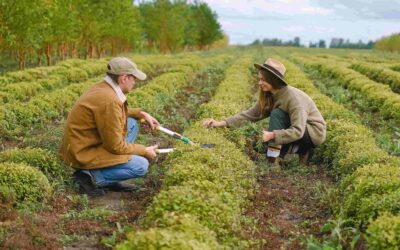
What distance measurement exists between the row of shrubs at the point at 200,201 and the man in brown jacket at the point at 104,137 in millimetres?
666

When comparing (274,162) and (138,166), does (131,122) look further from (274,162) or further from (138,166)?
(274,162)

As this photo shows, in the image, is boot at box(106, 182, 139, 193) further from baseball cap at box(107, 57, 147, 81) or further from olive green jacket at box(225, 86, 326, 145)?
olive green jacket at box(225, 86, 326, 145)

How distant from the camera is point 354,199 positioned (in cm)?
547

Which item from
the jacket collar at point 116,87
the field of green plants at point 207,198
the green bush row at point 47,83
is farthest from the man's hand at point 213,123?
the green bush row at point 47,83

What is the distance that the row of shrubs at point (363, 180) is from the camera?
443 centimetres

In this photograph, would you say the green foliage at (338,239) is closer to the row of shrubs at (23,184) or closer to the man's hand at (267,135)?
the man's hand at (267,135)

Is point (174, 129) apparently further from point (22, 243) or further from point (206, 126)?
point (22, 243)

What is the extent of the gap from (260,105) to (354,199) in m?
3.07

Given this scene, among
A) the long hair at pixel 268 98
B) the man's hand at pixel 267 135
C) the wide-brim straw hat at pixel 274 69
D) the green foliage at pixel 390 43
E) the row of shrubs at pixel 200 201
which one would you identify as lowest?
the green foliage at pixel 390 43

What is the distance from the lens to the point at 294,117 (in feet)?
25.1

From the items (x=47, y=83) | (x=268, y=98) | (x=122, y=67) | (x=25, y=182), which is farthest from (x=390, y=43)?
(x=25, y=182)

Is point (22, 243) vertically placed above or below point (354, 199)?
below

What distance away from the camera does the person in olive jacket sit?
7555mm

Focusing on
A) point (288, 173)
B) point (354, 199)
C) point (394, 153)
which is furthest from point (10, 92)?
point (354, 199)
